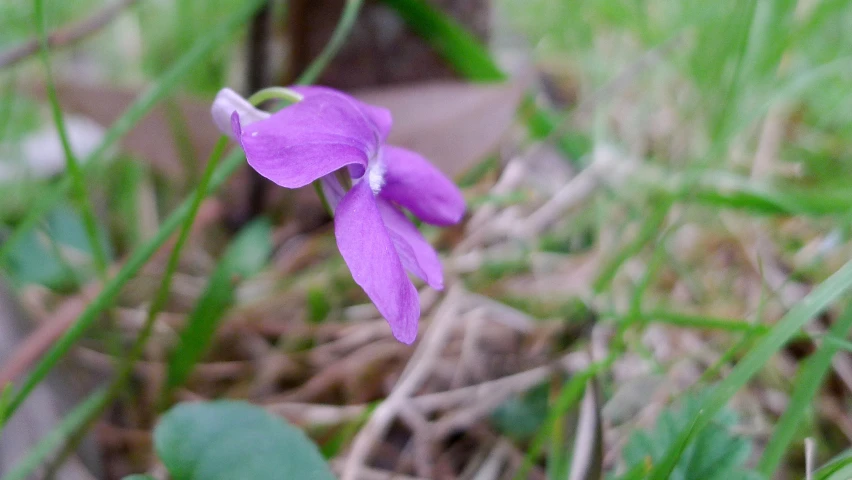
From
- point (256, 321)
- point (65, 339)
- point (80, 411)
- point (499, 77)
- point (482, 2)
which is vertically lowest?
point (256, 321)

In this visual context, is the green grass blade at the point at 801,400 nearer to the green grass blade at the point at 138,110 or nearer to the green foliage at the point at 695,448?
the green foliage at the point at 695,448

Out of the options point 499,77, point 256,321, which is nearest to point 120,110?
point 256,321

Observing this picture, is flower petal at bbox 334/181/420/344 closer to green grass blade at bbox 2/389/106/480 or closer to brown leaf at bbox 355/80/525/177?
green grass blade at bbox 2/389/106/480

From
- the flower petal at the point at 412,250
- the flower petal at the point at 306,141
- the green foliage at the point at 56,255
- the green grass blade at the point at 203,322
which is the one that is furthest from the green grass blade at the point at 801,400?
the green foliage at the point at 56,255

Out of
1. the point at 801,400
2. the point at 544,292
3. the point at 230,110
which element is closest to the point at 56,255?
the point at 230,110

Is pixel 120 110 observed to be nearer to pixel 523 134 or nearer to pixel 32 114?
pixel 32 114

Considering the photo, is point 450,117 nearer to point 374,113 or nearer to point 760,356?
point 374,113
